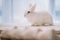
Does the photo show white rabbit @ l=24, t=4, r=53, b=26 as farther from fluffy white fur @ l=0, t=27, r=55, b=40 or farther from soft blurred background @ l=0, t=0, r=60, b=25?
fluffy white fur @ l=0, t=27, r=55, b=40

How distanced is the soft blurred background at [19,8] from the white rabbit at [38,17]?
11cm

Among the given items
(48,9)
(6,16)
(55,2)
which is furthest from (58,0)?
(6,16)

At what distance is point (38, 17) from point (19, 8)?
28 centimetres

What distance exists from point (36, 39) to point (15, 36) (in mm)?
129

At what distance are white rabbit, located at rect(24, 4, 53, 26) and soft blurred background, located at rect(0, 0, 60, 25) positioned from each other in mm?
113

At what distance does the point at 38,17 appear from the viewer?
3.82 ft

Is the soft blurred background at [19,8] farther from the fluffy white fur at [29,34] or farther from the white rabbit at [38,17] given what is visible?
the fluffy white fur at [29,34]

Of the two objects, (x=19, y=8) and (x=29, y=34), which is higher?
(x=19, y=8)

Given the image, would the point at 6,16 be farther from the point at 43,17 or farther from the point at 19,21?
the point at 43,17

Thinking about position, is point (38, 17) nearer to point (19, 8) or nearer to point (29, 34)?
point (19, 8)

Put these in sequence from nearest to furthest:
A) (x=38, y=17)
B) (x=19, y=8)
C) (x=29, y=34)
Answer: (x=29, y=34) → (x=38, y=17) → (x=19, y=8)

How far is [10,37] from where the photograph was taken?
714 millimetres

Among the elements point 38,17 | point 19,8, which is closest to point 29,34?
point 38,17

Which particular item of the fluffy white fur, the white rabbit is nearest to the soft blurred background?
the white rabbit
